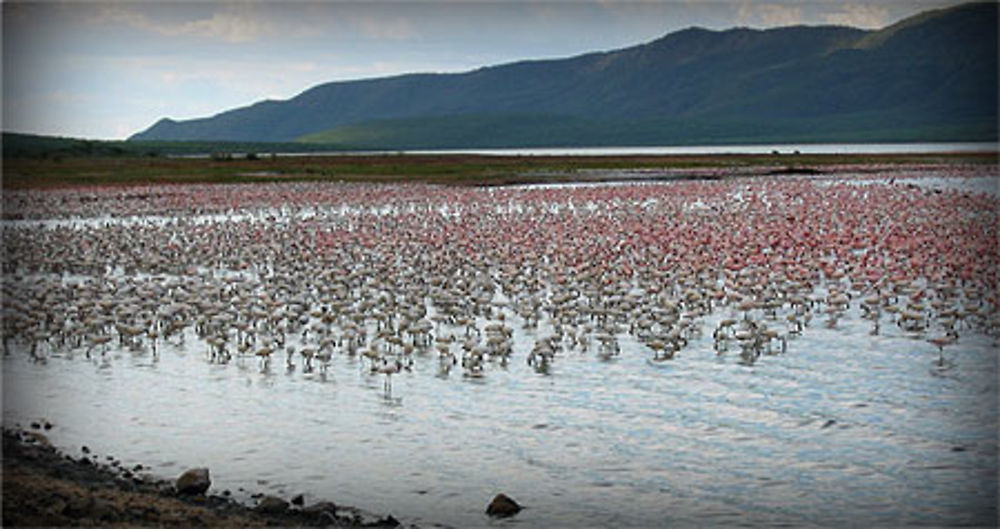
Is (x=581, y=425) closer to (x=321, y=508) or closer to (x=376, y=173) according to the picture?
(x=321, y=508)

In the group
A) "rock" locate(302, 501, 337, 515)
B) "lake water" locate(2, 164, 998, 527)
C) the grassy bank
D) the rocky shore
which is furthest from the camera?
the grassy bank

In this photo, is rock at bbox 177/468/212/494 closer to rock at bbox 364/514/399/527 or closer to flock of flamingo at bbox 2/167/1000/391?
rock at bbox 364/514/399/527

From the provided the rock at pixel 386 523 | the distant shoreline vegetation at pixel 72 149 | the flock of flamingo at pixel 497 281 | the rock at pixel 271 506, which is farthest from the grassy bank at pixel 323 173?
the rock at pixel 386 523

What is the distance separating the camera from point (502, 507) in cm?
1045

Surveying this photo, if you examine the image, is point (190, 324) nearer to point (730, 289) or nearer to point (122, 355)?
point (122, 355)

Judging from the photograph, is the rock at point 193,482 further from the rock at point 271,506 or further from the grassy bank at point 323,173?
the grassy bank at point 323,173

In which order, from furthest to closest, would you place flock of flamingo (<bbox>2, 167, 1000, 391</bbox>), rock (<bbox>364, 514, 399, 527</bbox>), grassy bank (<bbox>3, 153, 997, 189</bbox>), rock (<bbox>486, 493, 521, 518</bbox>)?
grassy bank (<bbox>3, 153, 997, 189</bbox>) < flock of flamingo (<bbox>2, 167, 1000, 391</bbox>) < rock (<bbox>486, 493, 521, 518</bbox>) < rock (<bbox>364, 514, 399, 527</bbox>)

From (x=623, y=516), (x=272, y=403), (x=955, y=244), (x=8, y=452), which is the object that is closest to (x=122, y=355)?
(x=272, y=403)

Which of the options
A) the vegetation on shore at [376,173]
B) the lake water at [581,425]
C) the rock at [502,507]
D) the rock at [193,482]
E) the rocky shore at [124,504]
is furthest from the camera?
the vegetation on shore at [376,173]

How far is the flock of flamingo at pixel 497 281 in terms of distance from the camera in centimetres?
1736

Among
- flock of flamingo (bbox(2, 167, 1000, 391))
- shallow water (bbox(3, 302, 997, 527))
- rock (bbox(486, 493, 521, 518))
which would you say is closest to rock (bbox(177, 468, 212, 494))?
shallow water (bbox(3, 302, 997, 527))

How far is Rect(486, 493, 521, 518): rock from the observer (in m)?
10.4

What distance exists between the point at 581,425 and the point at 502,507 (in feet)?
9.76

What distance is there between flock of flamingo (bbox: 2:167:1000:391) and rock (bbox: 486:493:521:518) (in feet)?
15.3
